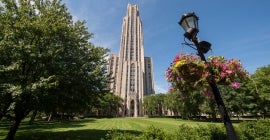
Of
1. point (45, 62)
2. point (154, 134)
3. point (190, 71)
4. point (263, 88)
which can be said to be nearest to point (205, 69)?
point (190, 71)

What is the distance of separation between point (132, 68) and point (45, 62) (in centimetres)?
13782

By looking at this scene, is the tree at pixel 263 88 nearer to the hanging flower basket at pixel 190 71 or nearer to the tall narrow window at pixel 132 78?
the hanging flower basket at pixel 190 71

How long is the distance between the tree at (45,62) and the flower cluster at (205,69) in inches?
394

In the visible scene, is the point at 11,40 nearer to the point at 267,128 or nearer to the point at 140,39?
the point at 267,128

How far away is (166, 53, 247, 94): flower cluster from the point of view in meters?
6.32

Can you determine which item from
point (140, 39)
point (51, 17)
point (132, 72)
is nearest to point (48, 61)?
point (51, 17)

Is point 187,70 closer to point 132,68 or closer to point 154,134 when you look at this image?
point 154,134

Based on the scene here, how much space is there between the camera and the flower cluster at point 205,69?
20.7 feet

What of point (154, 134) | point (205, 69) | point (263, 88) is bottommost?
point (154, 134)

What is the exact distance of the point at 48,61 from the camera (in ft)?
52.4

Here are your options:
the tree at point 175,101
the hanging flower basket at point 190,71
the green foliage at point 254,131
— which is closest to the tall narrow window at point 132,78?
the tree at point 175,101

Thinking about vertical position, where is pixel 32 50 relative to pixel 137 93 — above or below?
below

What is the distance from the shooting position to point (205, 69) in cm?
626

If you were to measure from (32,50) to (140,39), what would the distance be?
15754 centimetres
